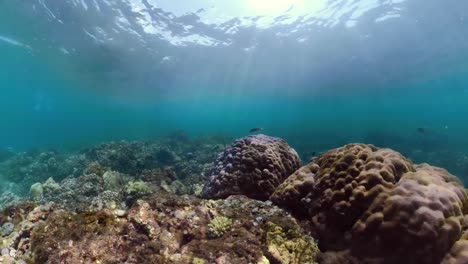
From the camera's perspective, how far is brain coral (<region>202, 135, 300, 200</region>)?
6250 millimetres

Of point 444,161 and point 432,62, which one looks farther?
point 432,62

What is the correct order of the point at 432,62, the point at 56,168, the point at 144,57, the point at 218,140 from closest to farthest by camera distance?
the point at 56,168
the point at 218,140
the point at 144,57
the point at 432,62

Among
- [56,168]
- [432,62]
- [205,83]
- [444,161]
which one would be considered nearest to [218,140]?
[56,168]

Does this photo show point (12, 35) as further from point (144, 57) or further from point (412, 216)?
point (412, 216)

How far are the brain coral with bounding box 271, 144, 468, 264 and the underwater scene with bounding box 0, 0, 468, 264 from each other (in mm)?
19

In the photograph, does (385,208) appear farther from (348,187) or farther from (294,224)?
(294,224)

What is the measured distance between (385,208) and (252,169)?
311cm

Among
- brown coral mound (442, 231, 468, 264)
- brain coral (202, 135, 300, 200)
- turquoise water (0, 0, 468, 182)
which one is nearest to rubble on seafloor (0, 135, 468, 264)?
brown coral mound (442, 231, 468, 264)

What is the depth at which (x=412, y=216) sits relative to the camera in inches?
140

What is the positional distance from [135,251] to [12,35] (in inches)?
1362

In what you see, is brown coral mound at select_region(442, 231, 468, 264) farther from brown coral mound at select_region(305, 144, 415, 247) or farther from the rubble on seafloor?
brown coral mound at select_region(305, 144, 415, 247)

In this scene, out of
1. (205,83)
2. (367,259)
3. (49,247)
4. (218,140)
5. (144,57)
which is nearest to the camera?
(49,247)

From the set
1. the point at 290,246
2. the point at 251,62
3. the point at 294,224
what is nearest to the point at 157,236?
the point at 290,246

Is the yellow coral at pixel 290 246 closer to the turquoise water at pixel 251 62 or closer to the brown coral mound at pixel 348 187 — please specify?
the brown coral mound at pixel 348 187
